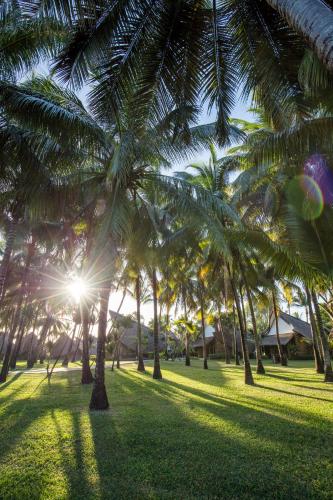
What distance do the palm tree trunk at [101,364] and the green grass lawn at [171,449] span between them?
1.32 feet

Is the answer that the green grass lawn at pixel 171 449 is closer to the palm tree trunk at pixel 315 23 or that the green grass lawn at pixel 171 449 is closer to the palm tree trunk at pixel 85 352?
the palm tree trunk at pixel 315 23

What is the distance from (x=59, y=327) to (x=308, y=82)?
179 ft

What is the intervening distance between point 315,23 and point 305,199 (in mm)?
4685

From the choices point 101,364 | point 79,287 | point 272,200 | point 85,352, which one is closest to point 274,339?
point 272,200

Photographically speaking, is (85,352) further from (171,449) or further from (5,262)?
(171,449)

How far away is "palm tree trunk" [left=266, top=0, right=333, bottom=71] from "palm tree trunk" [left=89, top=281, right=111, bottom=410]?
307 inches

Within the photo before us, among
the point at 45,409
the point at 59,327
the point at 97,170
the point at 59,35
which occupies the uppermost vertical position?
the point at 97,170

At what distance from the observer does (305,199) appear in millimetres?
6680

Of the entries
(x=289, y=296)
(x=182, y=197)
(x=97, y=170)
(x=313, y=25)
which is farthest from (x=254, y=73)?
(x=289, y=296)

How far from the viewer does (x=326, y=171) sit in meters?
7.51

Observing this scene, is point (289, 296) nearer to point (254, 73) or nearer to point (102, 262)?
point (102, 262)

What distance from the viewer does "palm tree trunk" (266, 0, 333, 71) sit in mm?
2373

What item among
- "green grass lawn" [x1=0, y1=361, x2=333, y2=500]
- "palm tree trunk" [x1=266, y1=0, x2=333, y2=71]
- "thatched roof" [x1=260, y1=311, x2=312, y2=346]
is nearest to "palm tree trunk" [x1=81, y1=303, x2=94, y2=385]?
"green grass lawn" [x1=0, y1=361, x2=333, y2=500]

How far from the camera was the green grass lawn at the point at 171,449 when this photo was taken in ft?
12.4
